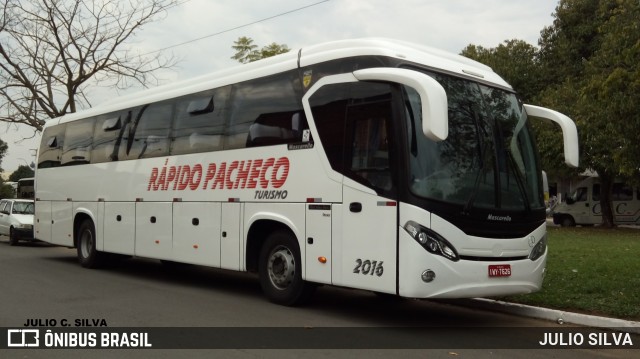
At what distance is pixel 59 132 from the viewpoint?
1584cm

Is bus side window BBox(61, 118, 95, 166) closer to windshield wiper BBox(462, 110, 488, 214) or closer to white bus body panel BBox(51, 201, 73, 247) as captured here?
white bus body panel BBox(51, 201, 73, 247)

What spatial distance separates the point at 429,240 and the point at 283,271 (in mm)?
2680

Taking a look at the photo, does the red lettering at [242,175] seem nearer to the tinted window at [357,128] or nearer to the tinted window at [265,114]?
the tinted window at [265,114]

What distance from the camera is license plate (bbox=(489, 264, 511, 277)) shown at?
7492 millimetres

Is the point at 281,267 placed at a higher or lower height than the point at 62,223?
lower

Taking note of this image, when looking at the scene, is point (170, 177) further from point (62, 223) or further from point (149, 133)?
point (62, 223)

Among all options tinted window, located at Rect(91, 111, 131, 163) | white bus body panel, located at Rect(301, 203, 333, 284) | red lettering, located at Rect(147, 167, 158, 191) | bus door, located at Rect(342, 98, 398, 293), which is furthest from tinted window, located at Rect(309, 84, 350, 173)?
tinted window, located at Rect(91, 111, 131, 163)

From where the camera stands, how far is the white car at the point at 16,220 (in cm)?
2167

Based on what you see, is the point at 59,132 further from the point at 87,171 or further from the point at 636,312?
the point at 636,312

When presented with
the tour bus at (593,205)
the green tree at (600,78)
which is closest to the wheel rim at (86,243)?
the green tree at (600,78)

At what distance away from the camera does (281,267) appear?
909cm

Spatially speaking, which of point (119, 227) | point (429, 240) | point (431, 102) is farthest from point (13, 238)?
point (431, 102)
